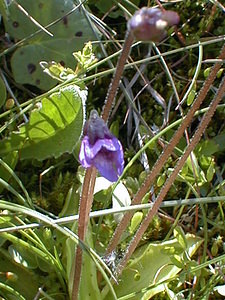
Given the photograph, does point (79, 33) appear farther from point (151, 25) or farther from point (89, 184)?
point (151, 25)

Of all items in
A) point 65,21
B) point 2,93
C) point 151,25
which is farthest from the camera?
point 65,21

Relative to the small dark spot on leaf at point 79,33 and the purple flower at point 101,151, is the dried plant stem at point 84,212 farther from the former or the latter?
the small dark spot on leaf at point 79,33

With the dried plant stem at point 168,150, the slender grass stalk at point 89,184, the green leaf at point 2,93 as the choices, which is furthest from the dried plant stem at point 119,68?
the green leaf at point 2,93

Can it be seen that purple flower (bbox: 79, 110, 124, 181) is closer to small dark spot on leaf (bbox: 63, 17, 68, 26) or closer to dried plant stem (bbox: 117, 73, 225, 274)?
dried plant stem (bbox: 117, 73, 225, 274)

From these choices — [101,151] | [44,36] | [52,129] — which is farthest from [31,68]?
[101,151]

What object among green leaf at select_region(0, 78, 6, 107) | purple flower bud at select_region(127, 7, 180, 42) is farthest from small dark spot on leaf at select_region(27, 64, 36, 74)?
purple flower bud at select_region(127, 7, 180, 42)

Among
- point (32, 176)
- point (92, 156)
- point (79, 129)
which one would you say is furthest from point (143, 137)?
point (92, 156)

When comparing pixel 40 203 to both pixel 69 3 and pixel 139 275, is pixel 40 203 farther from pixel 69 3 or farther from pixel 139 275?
pixel 69 3
